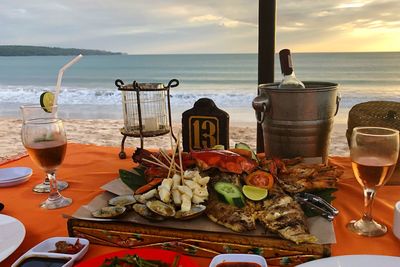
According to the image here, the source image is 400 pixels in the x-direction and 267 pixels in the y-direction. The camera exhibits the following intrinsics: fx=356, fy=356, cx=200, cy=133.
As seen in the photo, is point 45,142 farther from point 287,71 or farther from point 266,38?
point 266,38

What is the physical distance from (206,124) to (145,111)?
0.66 meters

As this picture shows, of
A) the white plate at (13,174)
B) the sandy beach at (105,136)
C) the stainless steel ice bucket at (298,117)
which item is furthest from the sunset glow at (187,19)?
the white plate at (13,174)

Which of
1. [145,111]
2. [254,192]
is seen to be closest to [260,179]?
[254,192]

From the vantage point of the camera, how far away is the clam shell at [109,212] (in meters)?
0.89

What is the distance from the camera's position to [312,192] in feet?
3.38

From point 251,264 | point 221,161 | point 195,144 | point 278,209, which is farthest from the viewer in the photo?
point 195,144

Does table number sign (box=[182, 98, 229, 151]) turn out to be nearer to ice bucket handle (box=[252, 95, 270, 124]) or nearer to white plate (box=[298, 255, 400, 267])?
ice bucket handle (box=[252, 95, 270, 124])

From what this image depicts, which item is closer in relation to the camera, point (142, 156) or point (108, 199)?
point (108, 199)

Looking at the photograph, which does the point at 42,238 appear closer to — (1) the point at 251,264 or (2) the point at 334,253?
(1) the point at 251,264

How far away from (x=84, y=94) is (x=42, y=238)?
40.8ft

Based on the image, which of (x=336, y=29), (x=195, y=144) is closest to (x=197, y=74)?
(x=336, y=29)

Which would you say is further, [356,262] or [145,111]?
[145,111]

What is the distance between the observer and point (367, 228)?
0.92 metres

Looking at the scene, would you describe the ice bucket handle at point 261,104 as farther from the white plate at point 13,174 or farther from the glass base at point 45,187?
the white plate at point 13,174
